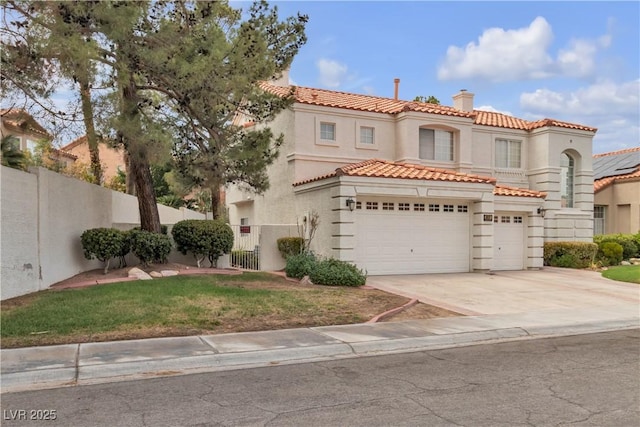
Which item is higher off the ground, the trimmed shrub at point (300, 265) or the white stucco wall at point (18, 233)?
the white stucco wall at point (18, 233)

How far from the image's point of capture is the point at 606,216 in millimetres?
31234

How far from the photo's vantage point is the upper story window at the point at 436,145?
76.0 feet

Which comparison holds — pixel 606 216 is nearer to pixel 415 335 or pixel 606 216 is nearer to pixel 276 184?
pixel 276 184

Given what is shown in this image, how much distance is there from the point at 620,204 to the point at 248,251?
23.9 m

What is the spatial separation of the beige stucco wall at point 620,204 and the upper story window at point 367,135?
672 inches

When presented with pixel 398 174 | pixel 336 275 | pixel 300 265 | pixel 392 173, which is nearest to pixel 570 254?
pixel 398 174

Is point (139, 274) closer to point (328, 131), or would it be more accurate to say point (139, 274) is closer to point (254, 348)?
point (254, 348)

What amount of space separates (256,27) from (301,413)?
40.2 ft

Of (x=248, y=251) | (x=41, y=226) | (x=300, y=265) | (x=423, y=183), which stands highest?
(x=423, y=183)

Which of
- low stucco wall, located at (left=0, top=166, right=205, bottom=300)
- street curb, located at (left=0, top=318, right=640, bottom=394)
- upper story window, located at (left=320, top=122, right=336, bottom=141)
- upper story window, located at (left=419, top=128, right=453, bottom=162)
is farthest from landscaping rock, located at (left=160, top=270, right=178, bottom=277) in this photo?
upper story window, located at (left=419, top=128, right=453, bottom=162)

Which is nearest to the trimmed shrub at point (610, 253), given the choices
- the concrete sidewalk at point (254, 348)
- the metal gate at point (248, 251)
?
the concrete sidewalk at point (254, 348)

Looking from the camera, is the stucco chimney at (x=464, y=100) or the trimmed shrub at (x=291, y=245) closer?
the trimmed shrub at (x=291, y=245)

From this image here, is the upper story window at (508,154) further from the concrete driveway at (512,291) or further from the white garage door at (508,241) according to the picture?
the concrete driveway at (512,291)

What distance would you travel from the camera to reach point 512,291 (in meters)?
15.1
